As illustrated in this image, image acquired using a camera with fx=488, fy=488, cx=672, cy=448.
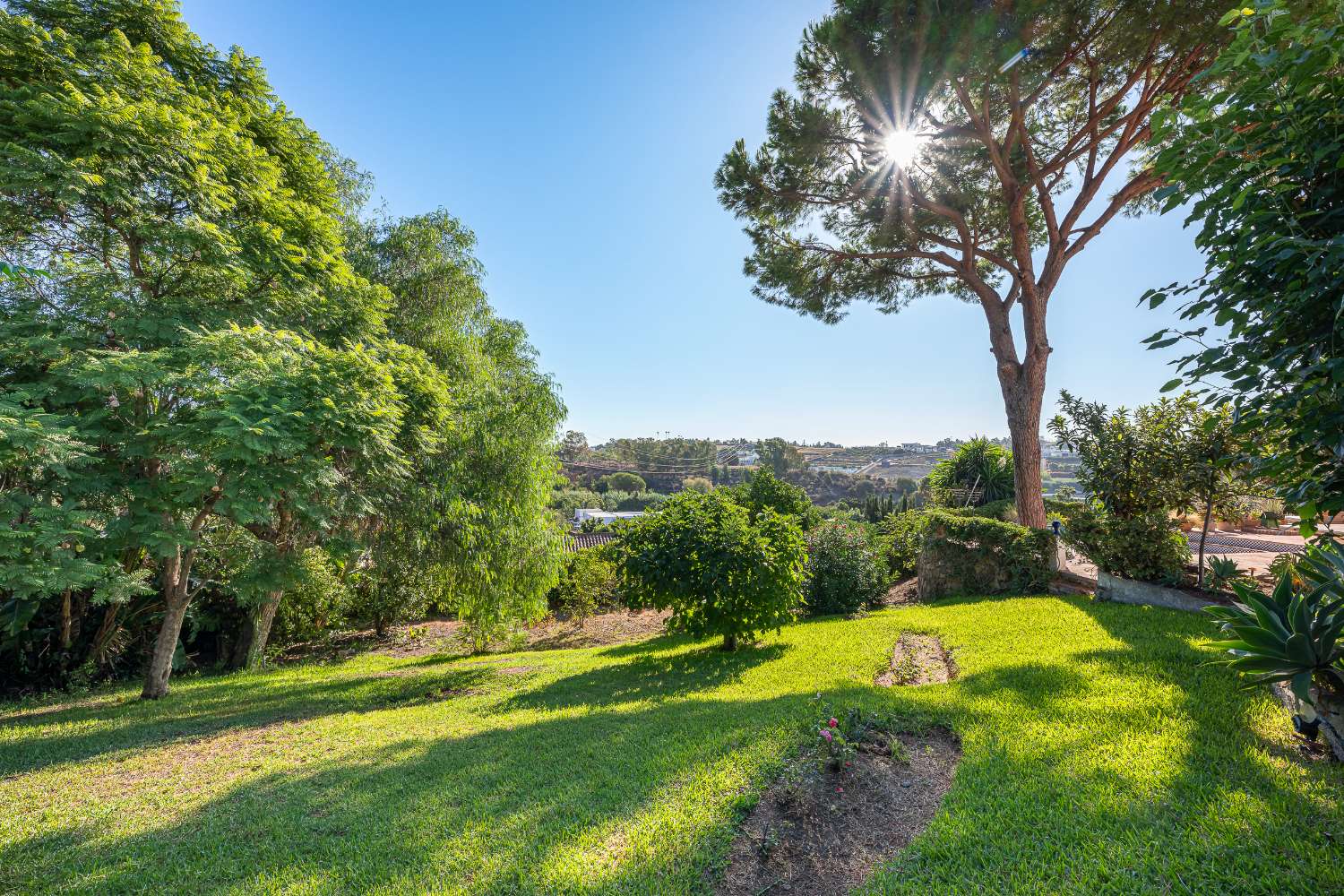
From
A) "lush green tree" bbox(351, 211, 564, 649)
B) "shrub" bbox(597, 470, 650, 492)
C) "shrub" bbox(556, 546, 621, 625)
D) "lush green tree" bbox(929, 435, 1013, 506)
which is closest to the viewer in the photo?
"lush green tree" bbox(351, 211, 564, 649)

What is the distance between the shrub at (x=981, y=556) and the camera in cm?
823

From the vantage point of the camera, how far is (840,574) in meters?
9.60

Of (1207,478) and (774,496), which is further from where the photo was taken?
(774,496)

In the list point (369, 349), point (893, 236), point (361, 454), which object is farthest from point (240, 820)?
point (893, 236)

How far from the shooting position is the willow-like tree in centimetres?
791

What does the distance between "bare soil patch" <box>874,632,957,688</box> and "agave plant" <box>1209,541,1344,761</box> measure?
2456 mm

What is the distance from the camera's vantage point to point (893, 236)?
11367mm

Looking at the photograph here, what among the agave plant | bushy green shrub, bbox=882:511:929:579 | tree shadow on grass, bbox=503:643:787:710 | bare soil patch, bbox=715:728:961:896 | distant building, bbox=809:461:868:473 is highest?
distant building, bbox=809:461:868:473

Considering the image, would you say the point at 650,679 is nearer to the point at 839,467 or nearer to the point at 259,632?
the point at 259,632

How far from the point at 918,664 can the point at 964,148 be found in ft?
34.0

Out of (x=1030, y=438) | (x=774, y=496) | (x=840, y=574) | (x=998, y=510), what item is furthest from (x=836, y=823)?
(x=998, y=510)

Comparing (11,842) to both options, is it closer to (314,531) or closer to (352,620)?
(314,531)

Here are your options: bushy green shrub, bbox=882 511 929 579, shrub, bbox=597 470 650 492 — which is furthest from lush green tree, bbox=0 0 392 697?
shrub, bbox=597 470 650 492

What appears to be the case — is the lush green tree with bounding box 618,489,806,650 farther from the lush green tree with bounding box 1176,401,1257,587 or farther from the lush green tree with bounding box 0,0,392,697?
the lush green tree with bounding box 1176,401,1257,587
